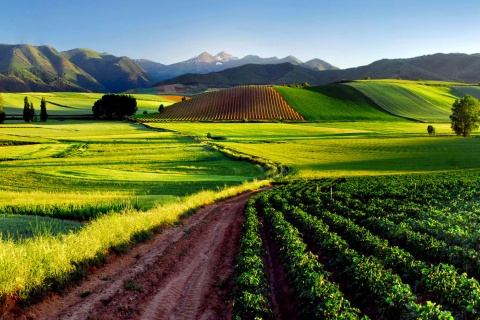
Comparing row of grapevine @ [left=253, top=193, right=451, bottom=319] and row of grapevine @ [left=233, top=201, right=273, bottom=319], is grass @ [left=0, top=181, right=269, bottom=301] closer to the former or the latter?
row of grapevine @ [left=233, top=201, right=273, bottom=319]

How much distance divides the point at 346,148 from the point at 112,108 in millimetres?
85133

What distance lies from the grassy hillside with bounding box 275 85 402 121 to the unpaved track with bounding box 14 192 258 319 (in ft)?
346

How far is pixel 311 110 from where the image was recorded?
130m

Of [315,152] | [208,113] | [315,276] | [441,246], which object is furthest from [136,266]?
[208,113]

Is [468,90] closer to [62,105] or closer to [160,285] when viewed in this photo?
[62,105]

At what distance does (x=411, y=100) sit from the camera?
149375mm

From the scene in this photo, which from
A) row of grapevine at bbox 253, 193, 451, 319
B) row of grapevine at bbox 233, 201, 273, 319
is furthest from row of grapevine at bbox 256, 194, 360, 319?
row of grapevine at bbox 233, 201, 273, 319

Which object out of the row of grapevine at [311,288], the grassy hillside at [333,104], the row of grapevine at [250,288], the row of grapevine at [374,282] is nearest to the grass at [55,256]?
the row of grapevine at [250,288]

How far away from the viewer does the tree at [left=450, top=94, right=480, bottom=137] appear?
84.4 metres

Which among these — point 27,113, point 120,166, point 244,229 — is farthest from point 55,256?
point 27,113

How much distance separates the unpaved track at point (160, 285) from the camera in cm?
1209

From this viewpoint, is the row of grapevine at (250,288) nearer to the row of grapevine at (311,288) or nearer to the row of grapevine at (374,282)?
the row of grapevine at (311,288)

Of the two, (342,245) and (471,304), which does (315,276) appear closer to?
(471,304)

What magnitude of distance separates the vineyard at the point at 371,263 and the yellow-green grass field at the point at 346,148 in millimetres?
25498
